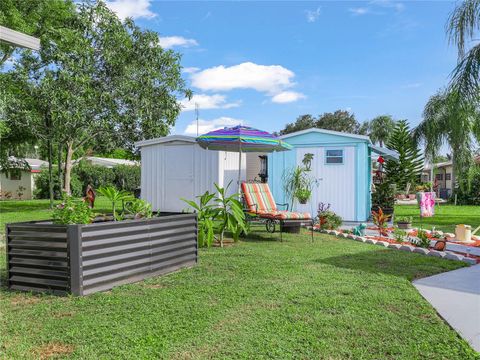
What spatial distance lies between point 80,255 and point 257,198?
5.17 m

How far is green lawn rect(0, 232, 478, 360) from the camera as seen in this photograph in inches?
112

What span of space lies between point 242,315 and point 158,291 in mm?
1135

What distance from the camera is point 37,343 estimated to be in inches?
117

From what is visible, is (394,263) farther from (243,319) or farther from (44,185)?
(44,185)

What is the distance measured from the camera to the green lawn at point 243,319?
2857 millimetres

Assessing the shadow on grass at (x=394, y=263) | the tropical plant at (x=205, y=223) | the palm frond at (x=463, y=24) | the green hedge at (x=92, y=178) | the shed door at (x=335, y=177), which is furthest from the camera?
the green hedge at (x=92, y=178)

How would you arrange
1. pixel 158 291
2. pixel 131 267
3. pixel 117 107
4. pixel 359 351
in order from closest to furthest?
pixel 359 351, pixel 158 291, pixel 131 267, pixel 117 107

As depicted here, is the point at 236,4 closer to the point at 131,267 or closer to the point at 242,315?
the point at 131,267

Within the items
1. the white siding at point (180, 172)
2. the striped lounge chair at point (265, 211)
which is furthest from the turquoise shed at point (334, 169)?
the striped lounge chair at point (265, 211)

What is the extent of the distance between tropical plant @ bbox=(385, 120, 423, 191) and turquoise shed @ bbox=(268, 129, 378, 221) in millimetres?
10153

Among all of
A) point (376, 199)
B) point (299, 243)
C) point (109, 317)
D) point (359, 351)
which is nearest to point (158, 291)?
point (109, 317)

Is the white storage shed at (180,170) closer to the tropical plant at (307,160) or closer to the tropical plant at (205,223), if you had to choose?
the tropical plant at (307,160)

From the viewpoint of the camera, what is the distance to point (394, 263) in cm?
579

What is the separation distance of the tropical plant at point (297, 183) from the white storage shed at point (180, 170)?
1705 mm
